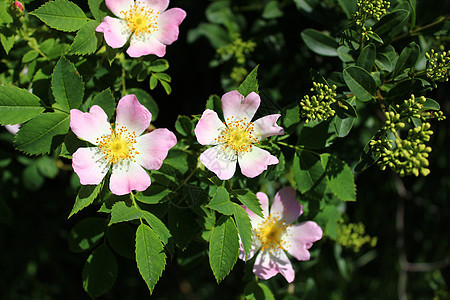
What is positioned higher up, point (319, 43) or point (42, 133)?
point (319, 43)

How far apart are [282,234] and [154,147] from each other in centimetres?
70

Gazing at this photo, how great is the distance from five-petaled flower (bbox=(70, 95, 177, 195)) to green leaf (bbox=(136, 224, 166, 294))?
0.51 feet

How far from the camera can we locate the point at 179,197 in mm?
1542

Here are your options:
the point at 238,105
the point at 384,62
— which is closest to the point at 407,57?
the point at 384,62

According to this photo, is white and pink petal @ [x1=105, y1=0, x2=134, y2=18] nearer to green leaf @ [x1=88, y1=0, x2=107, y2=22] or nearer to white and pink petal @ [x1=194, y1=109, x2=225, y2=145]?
green leaf @ [x1=88, y1=0, x2=107, y2=22]

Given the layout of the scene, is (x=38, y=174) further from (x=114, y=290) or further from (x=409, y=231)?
(x=409, y=231)

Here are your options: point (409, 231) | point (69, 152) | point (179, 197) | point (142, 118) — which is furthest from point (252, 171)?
point (409, 231)

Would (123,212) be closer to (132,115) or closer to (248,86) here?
(132,115)

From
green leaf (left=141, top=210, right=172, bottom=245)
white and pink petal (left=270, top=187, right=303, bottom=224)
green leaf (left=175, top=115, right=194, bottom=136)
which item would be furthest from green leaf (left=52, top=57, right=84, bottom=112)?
white and pink petal (left=270, top=187, right=303, bottom=224)

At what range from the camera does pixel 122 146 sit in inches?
59.7

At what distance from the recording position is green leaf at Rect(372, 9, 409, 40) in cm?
152

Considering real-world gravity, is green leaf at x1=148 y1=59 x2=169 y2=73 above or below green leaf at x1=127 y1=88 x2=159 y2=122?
above

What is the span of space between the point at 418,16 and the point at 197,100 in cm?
122

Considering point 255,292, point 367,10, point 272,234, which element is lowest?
point 255,292
